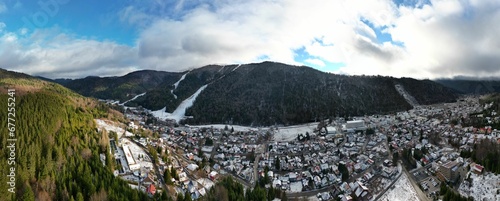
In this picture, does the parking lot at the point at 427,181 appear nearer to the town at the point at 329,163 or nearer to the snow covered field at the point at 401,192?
the town at the point at 329,163

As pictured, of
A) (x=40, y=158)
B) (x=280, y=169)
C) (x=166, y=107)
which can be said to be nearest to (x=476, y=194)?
(x=280, y=169)

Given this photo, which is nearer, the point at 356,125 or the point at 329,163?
the point at 329,163

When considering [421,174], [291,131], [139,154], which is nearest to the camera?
[421,174]

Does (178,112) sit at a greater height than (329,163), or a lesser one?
greater

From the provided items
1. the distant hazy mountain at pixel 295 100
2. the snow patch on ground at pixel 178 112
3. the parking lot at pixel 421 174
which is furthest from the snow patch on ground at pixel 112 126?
the parking lot at pixel 421 174

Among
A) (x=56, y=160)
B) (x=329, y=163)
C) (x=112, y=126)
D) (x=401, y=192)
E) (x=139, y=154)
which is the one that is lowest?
(x=401, y=192)

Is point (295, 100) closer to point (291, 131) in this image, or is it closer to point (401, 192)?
point (291, 131)

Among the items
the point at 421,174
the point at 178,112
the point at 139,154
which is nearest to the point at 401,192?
the point at 421,174
